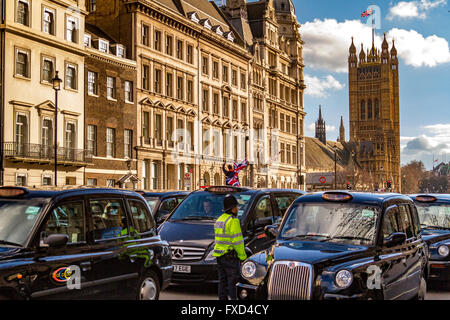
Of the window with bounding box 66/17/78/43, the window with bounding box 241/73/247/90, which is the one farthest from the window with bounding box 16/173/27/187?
the window with bounding box 241/73/247/90

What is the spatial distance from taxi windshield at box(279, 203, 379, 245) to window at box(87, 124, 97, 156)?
111ft

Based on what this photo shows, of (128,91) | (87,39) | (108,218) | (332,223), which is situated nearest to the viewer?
(108,218)

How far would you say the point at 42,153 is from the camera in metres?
36.4

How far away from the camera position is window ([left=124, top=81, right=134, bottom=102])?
4562cm

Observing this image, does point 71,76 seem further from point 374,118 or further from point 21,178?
point 374,118

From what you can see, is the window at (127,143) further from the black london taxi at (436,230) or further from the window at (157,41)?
the black london taxi at (436,230)

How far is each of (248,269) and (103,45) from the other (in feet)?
127

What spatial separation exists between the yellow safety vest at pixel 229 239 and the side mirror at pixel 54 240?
2680 mm

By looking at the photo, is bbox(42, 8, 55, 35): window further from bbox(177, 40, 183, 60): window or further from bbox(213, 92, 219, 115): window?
bbox(213, 92, 219, 115): window

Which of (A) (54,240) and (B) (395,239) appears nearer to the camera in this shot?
(A) (54,240)

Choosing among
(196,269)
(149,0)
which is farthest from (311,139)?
(196,269)

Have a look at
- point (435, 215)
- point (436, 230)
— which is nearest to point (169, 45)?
point (435, 215)

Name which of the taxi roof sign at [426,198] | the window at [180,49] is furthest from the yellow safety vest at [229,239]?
the window at [180,49]
